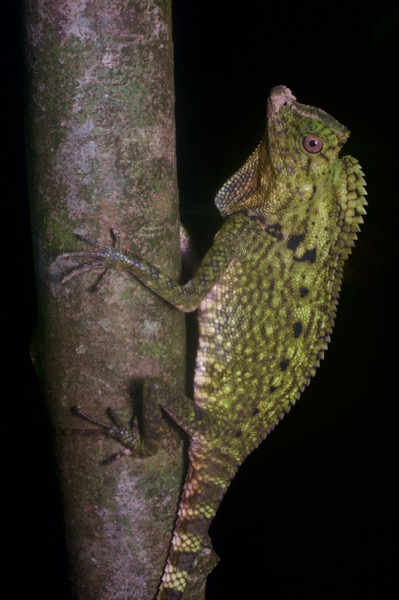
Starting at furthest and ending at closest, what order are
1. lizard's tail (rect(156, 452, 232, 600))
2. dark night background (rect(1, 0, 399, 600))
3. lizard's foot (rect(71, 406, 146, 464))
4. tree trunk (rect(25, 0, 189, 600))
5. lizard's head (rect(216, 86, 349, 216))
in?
dark night background (rect(1, 0, 399, 600)), lizard's head (rect(216, 86, 349, 216)), lizard's tail (rect(156, 452, 232, 600)), lizard's foot (rect(71, 406, 146, 464)), tree trunk (rect(25, 0, 189, 600))

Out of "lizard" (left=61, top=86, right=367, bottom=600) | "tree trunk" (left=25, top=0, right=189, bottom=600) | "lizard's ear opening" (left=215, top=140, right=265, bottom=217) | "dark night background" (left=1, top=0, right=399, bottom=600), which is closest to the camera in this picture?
"tree trunk" (left=25, top=0, right=189, bottom=600)

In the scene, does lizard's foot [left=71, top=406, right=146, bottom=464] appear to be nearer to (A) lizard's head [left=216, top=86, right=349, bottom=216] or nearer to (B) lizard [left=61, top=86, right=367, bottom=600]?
(B) lizard [left=61, top=86, right=367, bottom=600]

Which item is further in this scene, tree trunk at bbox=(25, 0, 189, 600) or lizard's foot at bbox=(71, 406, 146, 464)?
lizard's foot at bbox=(71, 406, 146, 464)

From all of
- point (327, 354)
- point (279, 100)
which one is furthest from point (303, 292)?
point (327, 354)

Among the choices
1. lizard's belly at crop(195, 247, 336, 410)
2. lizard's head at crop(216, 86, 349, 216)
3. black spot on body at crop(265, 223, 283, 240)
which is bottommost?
lizard's belly at crop(195, 247, 336, 410)

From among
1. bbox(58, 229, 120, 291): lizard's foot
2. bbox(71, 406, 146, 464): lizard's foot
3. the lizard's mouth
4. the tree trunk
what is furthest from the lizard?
bbox(58, 229, 120, 291): lizard's foot

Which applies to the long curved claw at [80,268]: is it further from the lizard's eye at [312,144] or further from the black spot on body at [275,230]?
the lizard's eye at [312,144]

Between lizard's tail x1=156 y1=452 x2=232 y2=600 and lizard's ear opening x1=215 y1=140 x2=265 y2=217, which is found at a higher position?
lizard's ear opening x1=215 y1=140 x2=265 y2=217

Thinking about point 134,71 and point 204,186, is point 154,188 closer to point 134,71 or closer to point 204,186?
point 134,71
